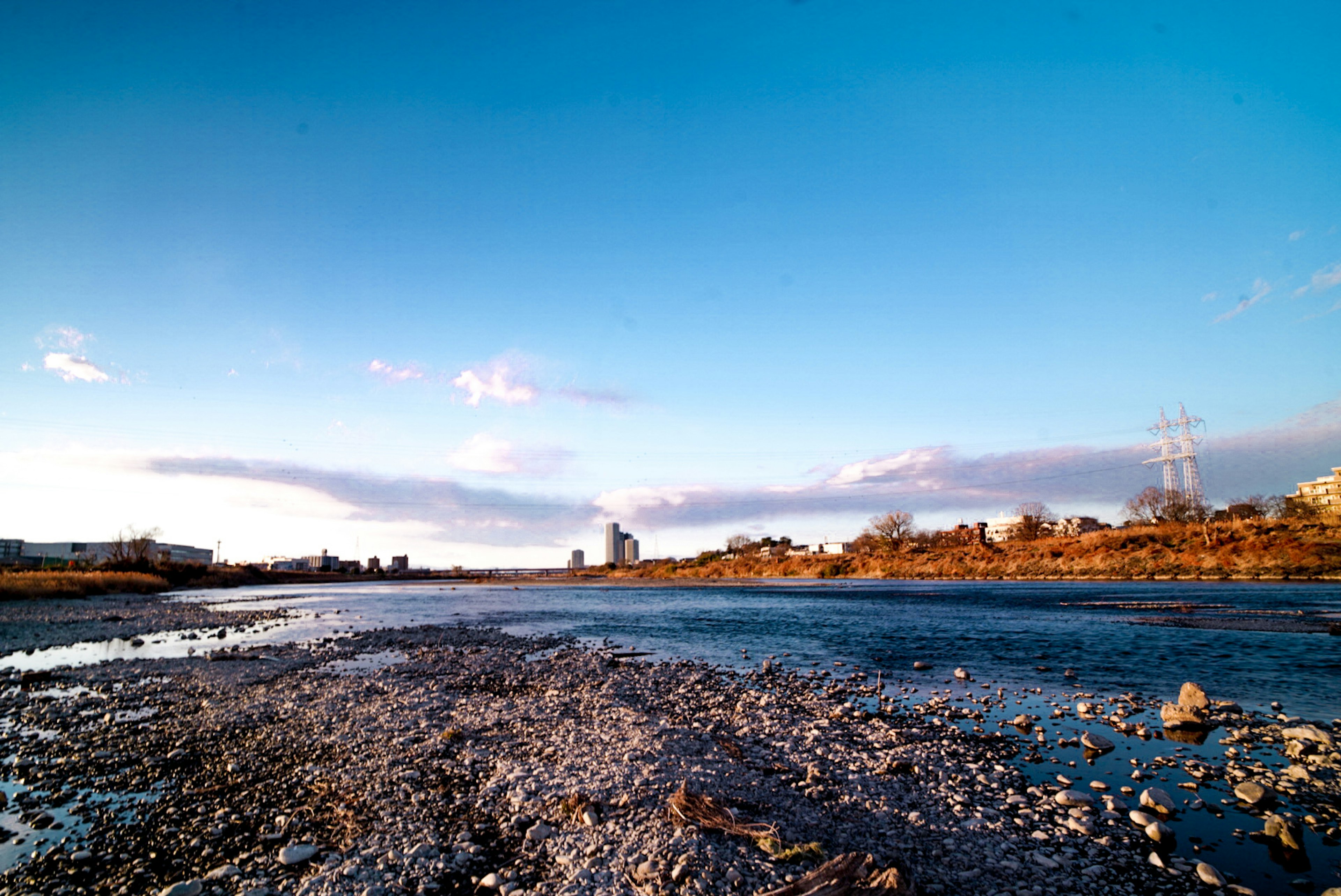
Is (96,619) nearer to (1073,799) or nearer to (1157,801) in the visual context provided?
(1073,799)

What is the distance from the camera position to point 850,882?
19.7 ft

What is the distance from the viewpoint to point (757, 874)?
21.2 ft

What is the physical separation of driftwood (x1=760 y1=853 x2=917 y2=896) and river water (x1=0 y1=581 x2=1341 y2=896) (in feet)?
13.4

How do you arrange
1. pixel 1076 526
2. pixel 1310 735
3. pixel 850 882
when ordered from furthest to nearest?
pixel 1076 526, pixel 1310 735, pixel 850 882

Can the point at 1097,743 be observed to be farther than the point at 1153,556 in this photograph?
No

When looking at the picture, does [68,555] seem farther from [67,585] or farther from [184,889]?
[184,889]

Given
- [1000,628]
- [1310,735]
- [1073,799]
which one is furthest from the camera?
[1000,628]

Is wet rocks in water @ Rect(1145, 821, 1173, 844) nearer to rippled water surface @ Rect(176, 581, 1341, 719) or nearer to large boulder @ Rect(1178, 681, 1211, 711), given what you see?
large boulder @ Rect(1178, 681, 1211, 711)

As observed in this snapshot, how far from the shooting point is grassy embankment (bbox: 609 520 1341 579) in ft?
203

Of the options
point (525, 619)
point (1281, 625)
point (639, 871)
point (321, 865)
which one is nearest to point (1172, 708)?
point (639, 871)

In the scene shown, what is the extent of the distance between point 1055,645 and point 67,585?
86241 millimetres

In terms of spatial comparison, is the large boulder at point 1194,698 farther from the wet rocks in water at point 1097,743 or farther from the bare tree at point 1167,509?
the bare tree at point 1167,509

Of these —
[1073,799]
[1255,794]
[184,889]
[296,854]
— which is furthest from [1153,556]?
[184,889]

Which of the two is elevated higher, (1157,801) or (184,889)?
(184,889)
